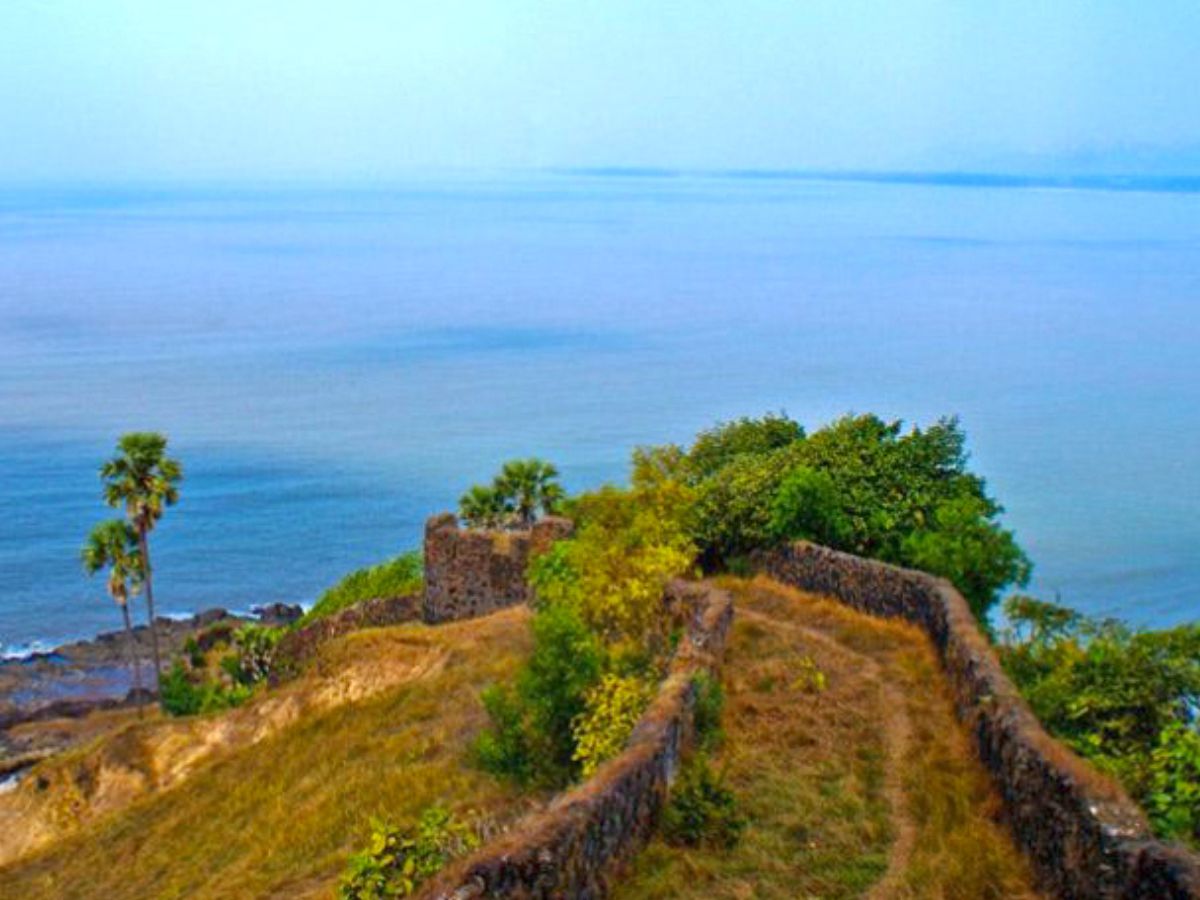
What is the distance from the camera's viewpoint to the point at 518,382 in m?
116

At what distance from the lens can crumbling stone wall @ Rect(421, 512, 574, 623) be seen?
2956 cm

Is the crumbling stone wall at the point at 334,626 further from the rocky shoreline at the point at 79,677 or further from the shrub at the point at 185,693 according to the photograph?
the rocky shoreline at the point at 79,677

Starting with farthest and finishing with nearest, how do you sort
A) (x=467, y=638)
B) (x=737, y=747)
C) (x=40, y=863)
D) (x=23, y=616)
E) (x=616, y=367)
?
1. (x=616, y=367)
2. (x=23, y=616)
3. (x=467, y=638)
4. (x=40, y=863)
5. (x=737, y=747)

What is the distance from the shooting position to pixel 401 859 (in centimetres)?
1221

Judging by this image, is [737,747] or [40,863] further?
[40,863]

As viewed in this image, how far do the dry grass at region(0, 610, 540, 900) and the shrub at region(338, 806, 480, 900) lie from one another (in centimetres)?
293

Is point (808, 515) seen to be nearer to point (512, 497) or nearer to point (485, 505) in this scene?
point (512, 497)

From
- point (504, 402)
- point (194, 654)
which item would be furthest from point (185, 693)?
point (504, 402)

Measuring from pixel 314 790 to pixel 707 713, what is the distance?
25.0 feet

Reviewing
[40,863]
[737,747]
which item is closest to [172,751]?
[40,863]

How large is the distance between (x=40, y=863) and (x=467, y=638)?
792cm

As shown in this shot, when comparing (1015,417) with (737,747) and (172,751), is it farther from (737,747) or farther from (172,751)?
(737,747)

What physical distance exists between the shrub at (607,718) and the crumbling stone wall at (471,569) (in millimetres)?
12247

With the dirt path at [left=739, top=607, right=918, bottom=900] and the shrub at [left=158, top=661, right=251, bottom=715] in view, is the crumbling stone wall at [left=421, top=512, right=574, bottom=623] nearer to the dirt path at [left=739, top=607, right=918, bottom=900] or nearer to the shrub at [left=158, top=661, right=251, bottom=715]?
the dirt path at [left=739, top=607, right=918, bottom=900]
